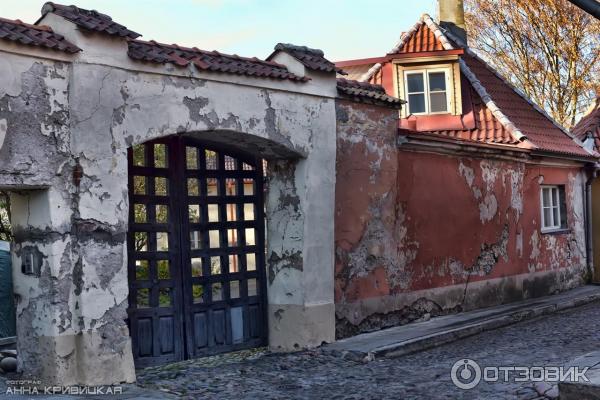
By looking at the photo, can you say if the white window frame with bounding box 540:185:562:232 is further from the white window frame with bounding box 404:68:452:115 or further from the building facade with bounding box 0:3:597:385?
the white window frame with bounding box 404:68:452:115

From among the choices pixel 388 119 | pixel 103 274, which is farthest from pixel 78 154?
pixel 388 119

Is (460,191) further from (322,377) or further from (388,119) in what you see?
(322,377)

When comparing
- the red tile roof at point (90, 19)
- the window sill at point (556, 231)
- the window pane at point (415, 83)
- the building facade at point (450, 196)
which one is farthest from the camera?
the window pane at point (415, 83)

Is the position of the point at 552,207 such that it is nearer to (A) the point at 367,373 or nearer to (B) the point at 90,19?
(A) the point at 367,373

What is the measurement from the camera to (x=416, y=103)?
16.1m

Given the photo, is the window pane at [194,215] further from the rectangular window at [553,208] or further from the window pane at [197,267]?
Result: the rectangular window at [553,208]

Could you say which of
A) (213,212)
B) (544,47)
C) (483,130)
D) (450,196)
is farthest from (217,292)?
(544,47)

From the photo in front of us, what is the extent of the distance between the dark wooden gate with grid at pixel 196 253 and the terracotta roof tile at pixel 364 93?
1.45 metres

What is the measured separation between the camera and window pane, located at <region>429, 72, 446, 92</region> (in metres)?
15.9

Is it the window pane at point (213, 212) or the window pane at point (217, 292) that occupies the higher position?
the window pane at point (213, 212)
